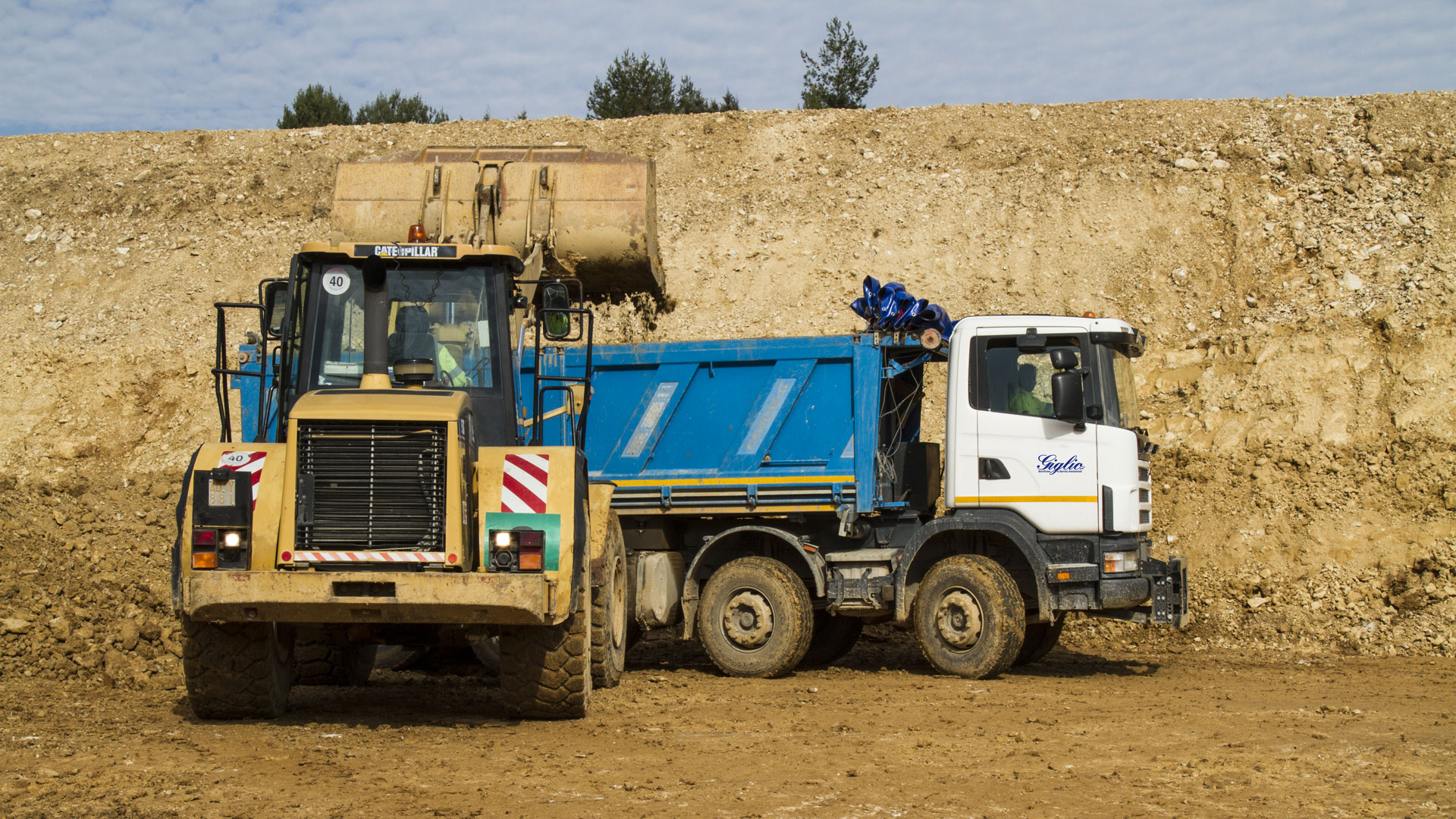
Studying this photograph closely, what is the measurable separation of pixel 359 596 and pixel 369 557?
23cm

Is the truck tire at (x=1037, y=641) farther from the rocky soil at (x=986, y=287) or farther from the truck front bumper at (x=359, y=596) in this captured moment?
the truck front bumper at (x=359, y=596)

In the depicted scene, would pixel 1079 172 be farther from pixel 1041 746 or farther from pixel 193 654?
pixel 193 654

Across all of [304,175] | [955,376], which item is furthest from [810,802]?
[304,175]

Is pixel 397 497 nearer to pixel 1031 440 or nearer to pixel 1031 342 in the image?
pixel 1031 440

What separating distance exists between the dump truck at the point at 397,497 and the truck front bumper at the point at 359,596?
0.01m

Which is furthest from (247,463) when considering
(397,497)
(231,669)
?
(231,669)

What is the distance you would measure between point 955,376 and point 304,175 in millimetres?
19935

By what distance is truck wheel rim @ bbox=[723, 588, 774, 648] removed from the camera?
11023 mm

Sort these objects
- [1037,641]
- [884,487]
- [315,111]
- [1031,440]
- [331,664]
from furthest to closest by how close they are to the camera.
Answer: [315,111], [1037,641], [884,487], [1031,440], [331,664]

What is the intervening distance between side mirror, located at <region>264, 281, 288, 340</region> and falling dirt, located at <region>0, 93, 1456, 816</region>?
254 cm

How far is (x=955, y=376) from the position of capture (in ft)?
35.3

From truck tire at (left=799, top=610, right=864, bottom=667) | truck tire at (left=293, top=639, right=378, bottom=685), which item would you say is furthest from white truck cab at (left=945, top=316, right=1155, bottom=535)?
truck tire at (left=293, top=639, right=378, bottom=685)

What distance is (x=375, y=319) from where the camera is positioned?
7.95 m

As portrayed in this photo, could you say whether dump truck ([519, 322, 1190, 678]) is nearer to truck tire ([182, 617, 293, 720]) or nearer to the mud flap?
the mud flap
